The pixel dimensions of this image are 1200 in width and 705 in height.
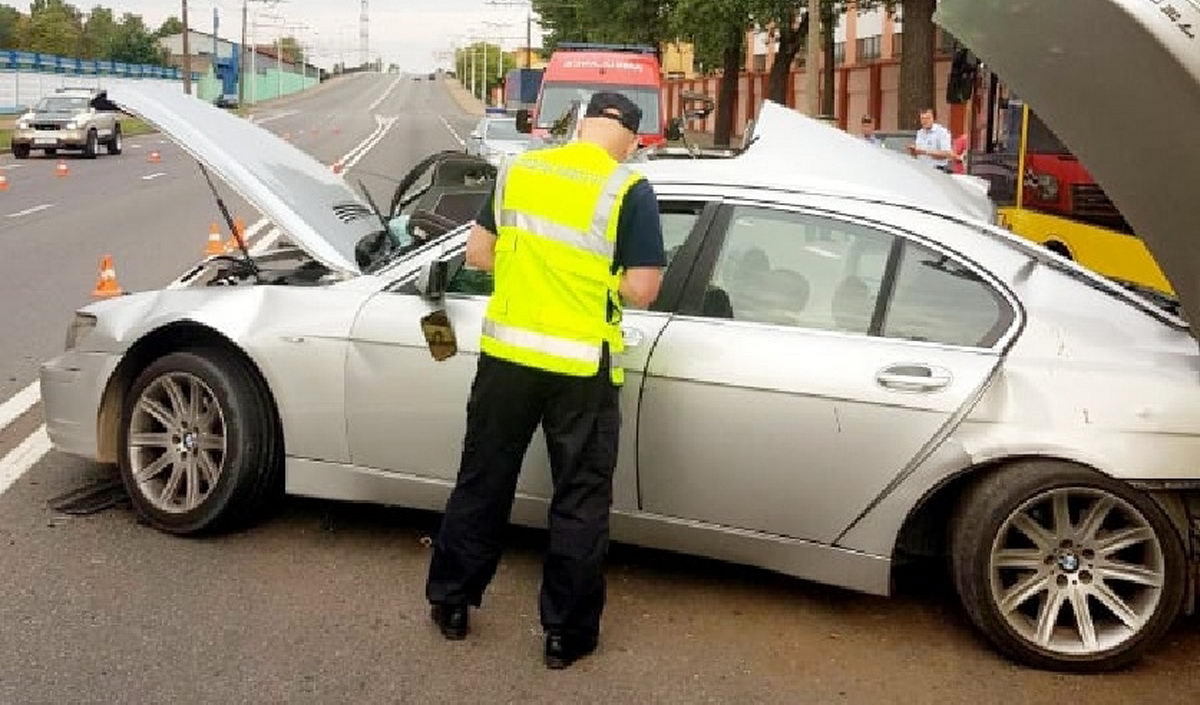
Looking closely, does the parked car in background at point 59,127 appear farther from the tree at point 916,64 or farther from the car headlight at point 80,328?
the car headlight at point 80,328

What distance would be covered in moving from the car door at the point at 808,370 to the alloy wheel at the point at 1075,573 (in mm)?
426

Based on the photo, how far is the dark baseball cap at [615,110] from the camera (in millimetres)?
4008

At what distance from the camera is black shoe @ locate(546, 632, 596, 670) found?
398 cm

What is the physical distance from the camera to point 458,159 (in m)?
8.02

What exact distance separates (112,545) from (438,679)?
5.52 feet

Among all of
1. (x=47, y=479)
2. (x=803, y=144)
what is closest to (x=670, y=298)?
(x=803, y=144)

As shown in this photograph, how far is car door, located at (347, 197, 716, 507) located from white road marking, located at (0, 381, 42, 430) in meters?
2.59

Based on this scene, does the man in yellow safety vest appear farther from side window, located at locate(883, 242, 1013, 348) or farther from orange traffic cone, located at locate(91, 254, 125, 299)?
orange traffic cone, located at locate(91, 254, 125, 299)

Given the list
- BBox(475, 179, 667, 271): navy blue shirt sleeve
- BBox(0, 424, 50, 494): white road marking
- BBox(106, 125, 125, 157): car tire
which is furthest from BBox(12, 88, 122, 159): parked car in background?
BBox(475, 179, 667, 271): navy blue shirt sleeve

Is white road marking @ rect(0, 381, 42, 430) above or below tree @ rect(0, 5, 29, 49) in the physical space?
below

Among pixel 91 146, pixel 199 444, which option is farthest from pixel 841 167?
pixel 91 146

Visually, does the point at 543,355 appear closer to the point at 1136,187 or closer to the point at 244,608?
the point at 244,608

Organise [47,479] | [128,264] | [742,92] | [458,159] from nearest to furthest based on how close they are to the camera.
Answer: [47,479] < [458,159] < [128,264] < [742,92]

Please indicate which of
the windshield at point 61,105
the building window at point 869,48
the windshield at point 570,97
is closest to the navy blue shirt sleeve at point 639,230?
the windshield at point 570,97
